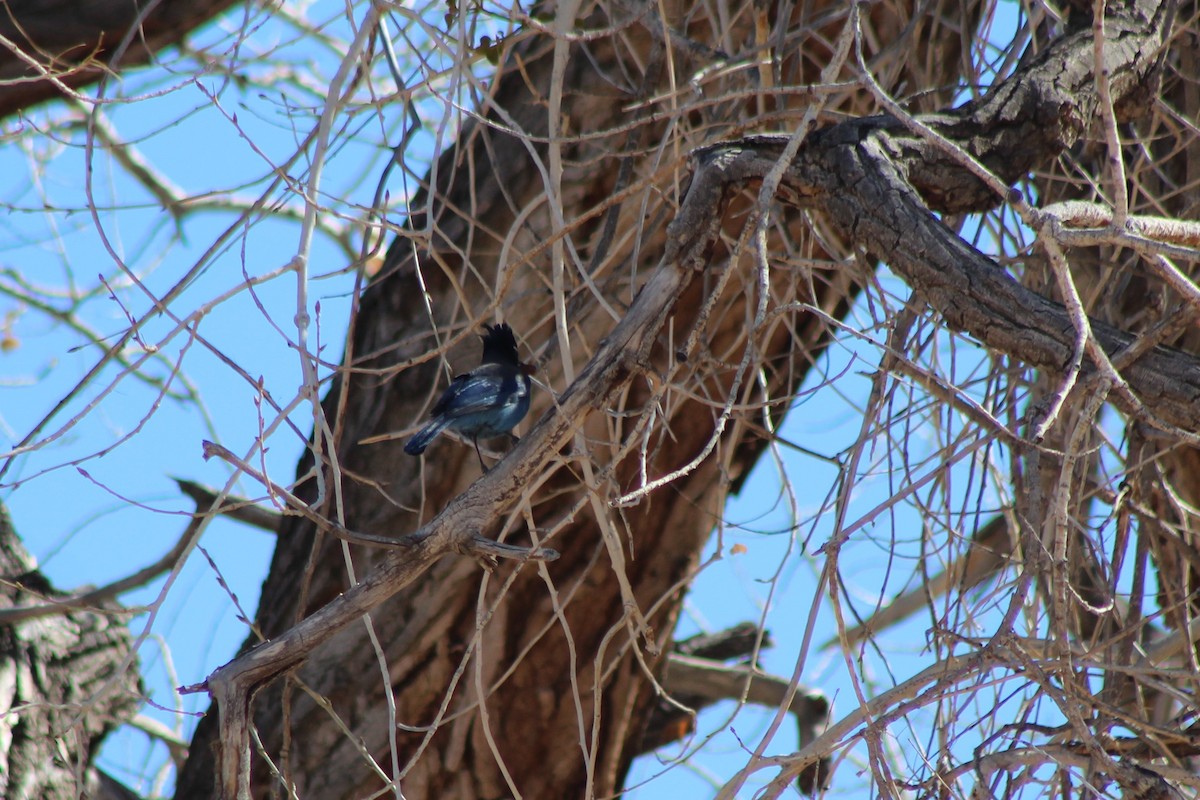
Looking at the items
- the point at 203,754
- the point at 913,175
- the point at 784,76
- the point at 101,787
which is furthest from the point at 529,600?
the point at 913,175

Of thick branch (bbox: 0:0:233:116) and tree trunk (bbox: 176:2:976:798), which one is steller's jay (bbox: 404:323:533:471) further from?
thick branch (bbox: 0:0:233:116)

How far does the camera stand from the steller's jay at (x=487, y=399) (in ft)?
12.6

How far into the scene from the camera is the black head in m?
4.41

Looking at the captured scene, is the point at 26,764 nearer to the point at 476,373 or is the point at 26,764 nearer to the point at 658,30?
the point at 476,373

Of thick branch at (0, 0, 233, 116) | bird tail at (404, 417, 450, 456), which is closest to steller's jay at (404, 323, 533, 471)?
bird tail at (404, 417, 450, 456)

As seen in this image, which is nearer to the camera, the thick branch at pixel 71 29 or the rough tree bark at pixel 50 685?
the rough tree bark at pixel 50 685

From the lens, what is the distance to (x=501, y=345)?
14.6 feet

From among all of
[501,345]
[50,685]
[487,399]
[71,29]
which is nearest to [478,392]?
[487,399]

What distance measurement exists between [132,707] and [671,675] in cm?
219

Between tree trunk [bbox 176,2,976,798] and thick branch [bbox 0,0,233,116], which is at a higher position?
thick branch [bbox 0,0,233,116]

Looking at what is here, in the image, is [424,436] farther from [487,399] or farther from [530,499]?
[530,499]

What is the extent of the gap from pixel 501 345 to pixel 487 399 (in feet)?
1.27

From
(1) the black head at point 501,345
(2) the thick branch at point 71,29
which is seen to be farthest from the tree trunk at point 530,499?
(2) the thick branch at point 71,29

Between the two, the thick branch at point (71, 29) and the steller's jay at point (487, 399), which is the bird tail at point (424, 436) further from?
the thick branch at point (71, 29)
